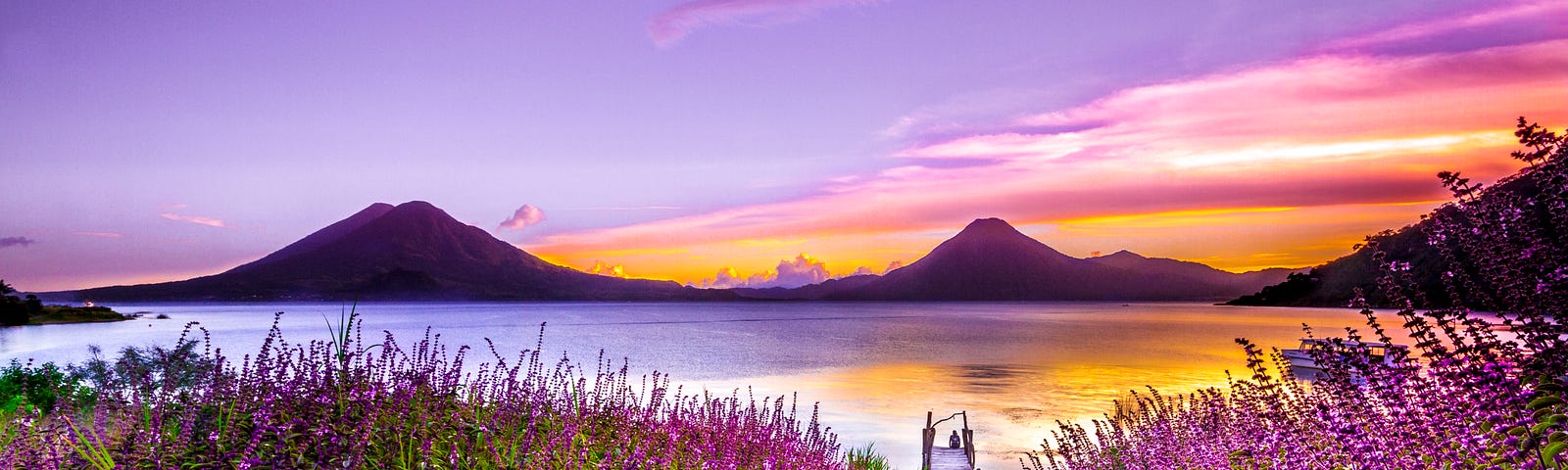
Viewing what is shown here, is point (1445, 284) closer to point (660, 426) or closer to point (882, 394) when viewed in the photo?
point (660, 426)

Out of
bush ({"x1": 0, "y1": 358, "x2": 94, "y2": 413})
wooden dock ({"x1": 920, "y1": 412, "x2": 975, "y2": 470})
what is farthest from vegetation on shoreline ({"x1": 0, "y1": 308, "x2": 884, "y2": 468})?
bush ({"x1": 0, "y1": 358, "x2": 94, "y2": 413})

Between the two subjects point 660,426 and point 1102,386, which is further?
point 1102,386

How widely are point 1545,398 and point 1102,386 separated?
4722 centimetres

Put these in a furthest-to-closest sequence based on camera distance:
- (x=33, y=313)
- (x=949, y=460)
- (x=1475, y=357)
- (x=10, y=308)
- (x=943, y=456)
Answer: (x=33, y=313) < (x=10, y=308) < (x=943, y=456) < (x=949, y=460) < (x=1475, y=357)

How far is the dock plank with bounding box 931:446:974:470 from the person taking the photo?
48.5 ft

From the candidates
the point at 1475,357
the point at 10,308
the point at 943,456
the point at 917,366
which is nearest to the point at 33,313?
the point at 10,308

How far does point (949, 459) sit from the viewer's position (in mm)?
15719

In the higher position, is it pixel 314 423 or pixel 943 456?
pixel 314 423

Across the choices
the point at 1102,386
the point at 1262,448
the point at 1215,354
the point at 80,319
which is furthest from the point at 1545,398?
the point at 80,319

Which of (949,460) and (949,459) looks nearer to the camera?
(949,460)

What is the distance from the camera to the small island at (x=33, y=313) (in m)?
87.5

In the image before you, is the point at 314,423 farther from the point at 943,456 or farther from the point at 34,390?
the point at 943,456

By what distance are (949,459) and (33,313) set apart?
133 m

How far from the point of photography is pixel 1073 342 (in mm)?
94062
